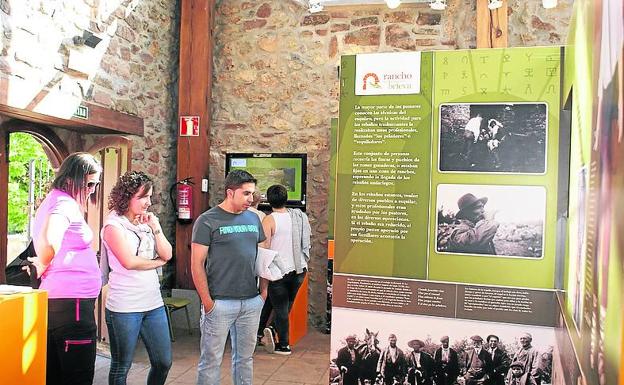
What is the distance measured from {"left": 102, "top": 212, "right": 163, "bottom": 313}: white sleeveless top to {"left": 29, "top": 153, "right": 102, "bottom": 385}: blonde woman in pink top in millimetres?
114

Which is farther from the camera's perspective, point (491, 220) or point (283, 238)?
point (283, 238)

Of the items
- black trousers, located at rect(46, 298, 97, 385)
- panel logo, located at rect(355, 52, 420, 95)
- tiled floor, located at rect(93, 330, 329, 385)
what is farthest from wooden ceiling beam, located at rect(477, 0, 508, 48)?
black trousers, located at rect(46, 298, 97, 385)

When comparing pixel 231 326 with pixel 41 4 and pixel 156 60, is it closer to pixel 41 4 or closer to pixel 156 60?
pixel 41 4

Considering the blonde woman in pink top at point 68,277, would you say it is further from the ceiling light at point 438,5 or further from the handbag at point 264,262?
the ceiling light at point 438,5

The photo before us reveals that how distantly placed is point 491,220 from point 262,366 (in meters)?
2.70

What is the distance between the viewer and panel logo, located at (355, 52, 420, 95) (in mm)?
2723

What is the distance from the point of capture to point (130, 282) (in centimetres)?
295

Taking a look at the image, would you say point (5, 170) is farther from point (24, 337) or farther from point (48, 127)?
point (24, 337)

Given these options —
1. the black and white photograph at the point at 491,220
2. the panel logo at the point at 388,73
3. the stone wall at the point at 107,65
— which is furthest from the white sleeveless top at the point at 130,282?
the black and white photograph at the point at 491,220

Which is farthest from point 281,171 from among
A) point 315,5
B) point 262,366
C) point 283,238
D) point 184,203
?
point 262,366

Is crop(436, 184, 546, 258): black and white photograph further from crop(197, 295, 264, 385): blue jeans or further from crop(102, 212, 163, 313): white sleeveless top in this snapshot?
crop(102, 212, 163, 313): white sleeveless top

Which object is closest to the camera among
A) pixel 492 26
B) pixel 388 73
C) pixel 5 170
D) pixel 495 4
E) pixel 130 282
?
pixel 388 73

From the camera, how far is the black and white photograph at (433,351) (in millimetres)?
2545

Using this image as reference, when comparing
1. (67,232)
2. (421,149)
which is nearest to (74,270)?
(67,232)
